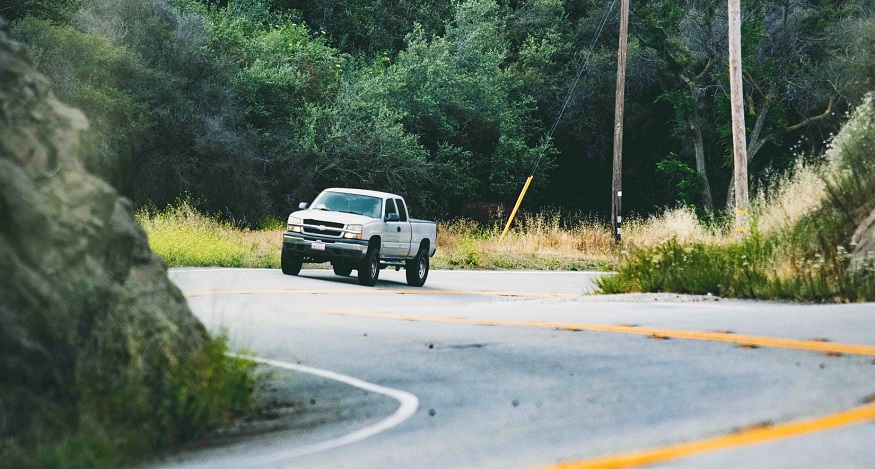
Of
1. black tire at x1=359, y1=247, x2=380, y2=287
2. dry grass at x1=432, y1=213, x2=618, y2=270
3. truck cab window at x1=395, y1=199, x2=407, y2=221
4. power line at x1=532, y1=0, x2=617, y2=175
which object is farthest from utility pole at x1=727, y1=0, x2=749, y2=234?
power line at x1=532, y1=0, x2=617, y2=175

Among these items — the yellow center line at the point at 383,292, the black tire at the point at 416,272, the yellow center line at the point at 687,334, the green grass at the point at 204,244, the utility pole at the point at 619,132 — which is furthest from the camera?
the utility pole at the point at 619,132

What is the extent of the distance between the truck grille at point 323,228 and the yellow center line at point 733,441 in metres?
16.6

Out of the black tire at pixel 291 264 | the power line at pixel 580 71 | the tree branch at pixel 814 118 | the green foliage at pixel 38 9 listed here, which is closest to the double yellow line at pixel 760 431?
the black tire at pixel 291 264

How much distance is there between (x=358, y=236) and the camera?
2464cm

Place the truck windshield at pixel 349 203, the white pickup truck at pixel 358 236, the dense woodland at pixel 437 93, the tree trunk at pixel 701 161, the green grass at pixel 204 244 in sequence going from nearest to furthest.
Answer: the white pickup truck at pixel 358 236, the truck windshield at pixel 349 203, the green grass at pixel 204 244, the dense woodland at pixel 437 93, the tree trunk at pixel 701 161

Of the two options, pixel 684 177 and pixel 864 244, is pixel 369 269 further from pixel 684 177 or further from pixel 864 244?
pixel 684 177

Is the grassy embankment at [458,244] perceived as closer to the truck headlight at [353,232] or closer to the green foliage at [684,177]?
the truck headlight at [353,232]

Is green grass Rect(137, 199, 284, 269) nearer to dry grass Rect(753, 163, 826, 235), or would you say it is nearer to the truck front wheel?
the truck front wheel

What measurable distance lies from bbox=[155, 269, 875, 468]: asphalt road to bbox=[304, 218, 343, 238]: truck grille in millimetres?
6556

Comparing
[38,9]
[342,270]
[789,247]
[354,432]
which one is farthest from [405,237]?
[38,9]

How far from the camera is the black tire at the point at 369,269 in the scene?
81.7 ft

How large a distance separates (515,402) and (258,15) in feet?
150

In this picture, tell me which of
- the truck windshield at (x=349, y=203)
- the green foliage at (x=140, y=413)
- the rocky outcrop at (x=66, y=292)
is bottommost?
the green foliage at (x=140, y=413)

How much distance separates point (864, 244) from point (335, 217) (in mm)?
10839
